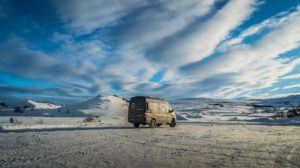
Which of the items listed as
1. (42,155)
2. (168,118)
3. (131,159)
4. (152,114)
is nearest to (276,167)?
(131,159)

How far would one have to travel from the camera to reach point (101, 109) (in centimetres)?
6066

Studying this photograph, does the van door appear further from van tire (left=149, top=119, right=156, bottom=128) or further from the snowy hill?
the snowy hill

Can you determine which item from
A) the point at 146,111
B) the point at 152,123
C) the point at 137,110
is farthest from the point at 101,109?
the point at 146,111

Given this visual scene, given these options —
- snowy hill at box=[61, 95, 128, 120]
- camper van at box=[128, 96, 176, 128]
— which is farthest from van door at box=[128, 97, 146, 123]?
snowy hill at box=[61, 95, 128, 120]

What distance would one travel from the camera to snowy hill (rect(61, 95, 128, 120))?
55.9 m

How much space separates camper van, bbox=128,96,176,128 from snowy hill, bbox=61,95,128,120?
24.3 metres

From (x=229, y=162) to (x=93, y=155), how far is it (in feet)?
12.9

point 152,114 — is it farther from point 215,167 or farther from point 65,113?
point 65,113

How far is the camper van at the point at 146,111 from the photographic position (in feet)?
85.0

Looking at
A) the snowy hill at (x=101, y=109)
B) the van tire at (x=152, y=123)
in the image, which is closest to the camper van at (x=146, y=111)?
the van tire at (x=152, y=123)

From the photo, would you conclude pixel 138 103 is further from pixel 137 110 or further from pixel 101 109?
pixel 101 109

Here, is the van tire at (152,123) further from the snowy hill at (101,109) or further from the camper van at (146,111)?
the snowy hill at (101,109)

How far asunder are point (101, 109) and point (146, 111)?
3591 cm

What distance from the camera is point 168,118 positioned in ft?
94.2
